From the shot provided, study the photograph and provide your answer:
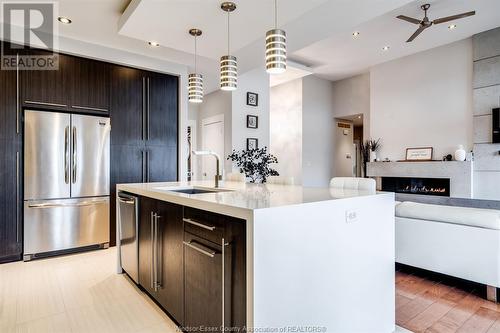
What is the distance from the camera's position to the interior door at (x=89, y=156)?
3674 mm

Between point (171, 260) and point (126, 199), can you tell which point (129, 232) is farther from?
point (171, 260)

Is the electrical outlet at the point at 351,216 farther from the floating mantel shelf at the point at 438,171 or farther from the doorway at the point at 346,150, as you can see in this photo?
the doorway at the point at 346,150

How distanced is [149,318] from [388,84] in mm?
6823

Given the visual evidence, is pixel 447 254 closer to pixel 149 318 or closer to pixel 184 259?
pixel 184 259

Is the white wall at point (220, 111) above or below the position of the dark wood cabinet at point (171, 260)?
above

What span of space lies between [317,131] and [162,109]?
4572 mm

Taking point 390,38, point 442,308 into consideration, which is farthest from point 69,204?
point 390,38

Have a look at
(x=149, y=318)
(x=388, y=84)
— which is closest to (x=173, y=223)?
(x=149, y=318)

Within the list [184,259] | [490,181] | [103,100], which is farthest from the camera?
[490,181]

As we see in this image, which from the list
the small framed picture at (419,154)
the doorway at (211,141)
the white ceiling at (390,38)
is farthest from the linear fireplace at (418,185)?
the doorway at (211,141)

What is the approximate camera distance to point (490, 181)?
5.11m

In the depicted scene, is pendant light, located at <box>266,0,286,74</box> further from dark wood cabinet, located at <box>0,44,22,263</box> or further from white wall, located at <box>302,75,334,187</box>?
white wall, located at <box>302,75,334,187</box>

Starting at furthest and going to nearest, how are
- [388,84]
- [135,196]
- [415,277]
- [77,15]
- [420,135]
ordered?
[388,84], [420,135], [77,15], [415,277], [135,196]

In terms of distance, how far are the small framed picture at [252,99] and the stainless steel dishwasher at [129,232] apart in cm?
336
